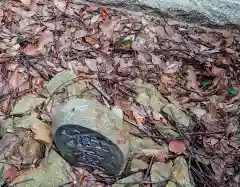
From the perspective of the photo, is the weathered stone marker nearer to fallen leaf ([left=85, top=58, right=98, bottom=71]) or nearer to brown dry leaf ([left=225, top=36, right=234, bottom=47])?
fallen leaf ([left=85, top=58, right=98, bottom=71])

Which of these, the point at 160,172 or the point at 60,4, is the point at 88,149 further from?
the point at 60,4

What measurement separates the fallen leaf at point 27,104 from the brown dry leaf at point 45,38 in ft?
1.96

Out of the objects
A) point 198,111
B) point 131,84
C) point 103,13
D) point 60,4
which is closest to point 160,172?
point 198,111

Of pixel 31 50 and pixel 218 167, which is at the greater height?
pixel 31 50

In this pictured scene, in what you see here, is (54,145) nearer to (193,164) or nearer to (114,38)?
(193,164)

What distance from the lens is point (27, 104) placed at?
2.97 m

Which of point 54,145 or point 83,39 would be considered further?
point 83,39

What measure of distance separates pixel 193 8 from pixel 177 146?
134 centimetres

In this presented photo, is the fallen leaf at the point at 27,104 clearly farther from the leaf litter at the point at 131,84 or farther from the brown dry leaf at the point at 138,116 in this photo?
the brown dry leaf at the point at 138,116

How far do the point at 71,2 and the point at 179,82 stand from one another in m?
1.32

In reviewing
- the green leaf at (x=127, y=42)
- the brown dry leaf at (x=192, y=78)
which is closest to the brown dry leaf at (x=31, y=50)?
the green leaf at (x=127, y=42)

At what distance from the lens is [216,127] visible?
120 inches

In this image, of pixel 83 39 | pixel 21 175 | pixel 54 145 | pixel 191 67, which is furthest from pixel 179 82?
pixel 21 175

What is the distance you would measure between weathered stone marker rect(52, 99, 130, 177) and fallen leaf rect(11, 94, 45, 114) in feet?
1.46
